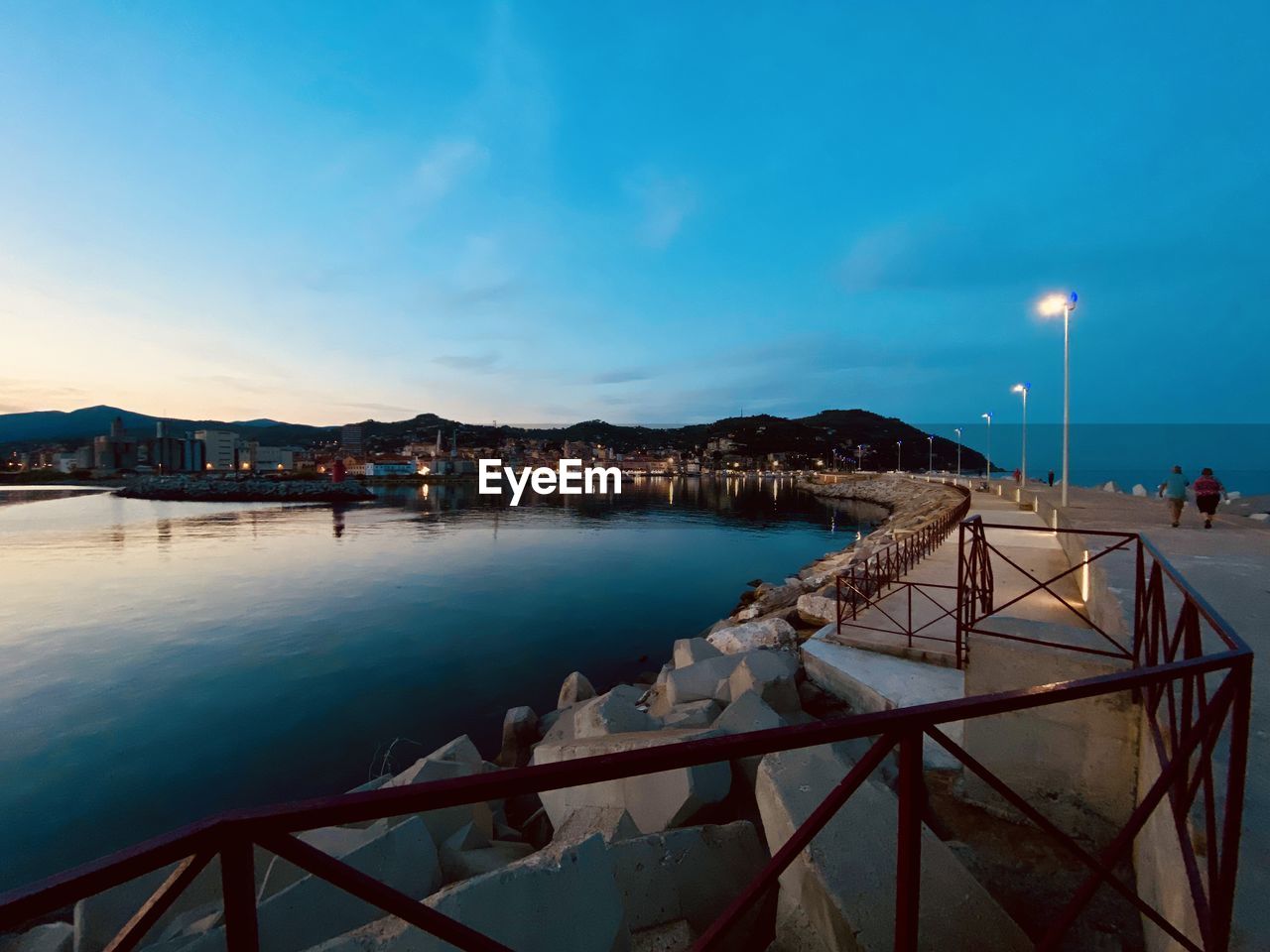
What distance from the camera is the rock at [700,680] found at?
25.8 ft

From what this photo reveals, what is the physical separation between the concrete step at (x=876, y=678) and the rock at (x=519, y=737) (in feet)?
13.9

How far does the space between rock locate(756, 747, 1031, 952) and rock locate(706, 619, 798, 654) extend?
20.8 ft

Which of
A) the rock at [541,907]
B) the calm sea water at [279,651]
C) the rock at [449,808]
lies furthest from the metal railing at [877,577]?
the rock at [541,907]

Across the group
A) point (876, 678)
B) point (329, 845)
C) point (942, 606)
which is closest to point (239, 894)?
point (329, 845)

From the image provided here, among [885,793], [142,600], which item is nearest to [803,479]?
[142,600]

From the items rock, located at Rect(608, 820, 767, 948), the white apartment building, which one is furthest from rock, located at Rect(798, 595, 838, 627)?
the white apartment building

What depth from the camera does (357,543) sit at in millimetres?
34000

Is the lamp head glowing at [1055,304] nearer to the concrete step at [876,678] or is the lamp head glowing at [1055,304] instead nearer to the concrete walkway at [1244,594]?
the concrete walkway at [1244,594]

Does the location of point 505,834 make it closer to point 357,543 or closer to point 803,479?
point 357,543

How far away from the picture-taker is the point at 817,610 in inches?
451

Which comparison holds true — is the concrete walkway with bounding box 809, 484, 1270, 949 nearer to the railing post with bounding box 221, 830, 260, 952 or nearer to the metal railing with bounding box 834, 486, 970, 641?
the metal railing with bounding box 834, 486, 970, 641

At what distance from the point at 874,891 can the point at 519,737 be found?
644 centimetres

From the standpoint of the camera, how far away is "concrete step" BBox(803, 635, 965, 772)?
7.01 m

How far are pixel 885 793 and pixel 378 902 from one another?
370 centimetres
